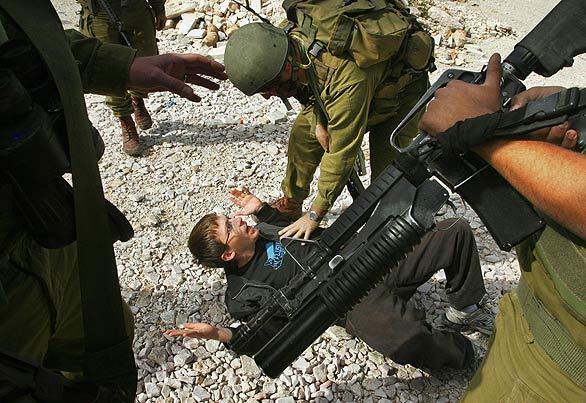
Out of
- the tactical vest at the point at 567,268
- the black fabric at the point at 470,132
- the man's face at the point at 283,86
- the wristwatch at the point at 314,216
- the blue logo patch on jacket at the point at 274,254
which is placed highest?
the black fabric at the point at 470,132

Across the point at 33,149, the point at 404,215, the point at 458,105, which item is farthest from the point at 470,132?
the point at 33,149

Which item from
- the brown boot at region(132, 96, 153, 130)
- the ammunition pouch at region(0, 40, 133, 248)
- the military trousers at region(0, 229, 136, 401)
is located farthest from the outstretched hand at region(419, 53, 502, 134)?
the brown boot at region(132, 96, 153, 130)

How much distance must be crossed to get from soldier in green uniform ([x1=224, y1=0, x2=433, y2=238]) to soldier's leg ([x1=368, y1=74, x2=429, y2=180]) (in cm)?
1

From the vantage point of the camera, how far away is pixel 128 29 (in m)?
4.56

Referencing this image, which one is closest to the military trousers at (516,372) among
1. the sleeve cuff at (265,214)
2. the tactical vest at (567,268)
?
the tactical vest at (567,268)

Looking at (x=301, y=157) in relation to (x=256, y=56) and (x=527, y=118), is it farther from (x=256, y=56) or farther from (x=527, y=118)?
(x=527, y=118)

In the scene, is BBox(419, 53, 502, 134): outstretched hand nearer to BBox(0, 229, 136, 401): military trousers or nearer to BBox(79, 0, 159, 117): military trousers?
BBox(0, 229, 136, 401): military trousers

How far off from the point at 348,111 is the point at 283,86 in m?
0.40


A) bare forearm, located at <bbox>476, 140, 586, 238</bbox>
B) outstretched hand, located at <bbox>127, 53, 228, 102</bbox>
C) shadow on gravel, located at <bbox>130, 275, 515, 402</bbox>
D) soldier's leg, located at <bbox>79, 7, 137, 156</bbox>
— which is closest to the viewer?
bare forearm, located at <bbox>476, 140, 586, 238</bbox>

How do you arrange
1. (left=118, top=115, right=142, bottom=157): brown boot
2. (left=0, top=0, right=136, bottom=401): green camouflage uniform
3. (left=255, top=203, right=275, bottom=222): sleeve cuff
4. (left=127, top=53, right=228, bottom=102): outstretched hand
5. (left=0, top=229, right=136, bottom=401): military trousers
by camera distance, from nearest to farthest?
(left=0, top=0, right=136, bottom=401): green camouflage uniform
(left=0, top=229, right=136, bottom=401): military trousers
(left=127, top=53, right=228, bottom=102): outstretched hand
(left=255, top=203, right=275, bottom=222): sleeve cuff
(left=118, top=115, right=142, bottom=157): brown boot

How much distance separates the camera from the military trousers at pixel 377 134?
128 inches

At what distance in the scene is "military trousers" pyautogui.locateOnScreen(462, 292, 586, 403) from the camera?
1.50m

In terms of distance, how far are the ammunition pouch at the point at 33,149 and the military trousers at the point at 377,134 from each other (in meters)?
2.12

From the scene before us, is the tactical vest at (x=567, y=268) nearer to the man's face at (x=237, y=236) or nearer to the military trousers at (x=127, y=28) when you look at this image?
the man's face at (x=237, y=236)
